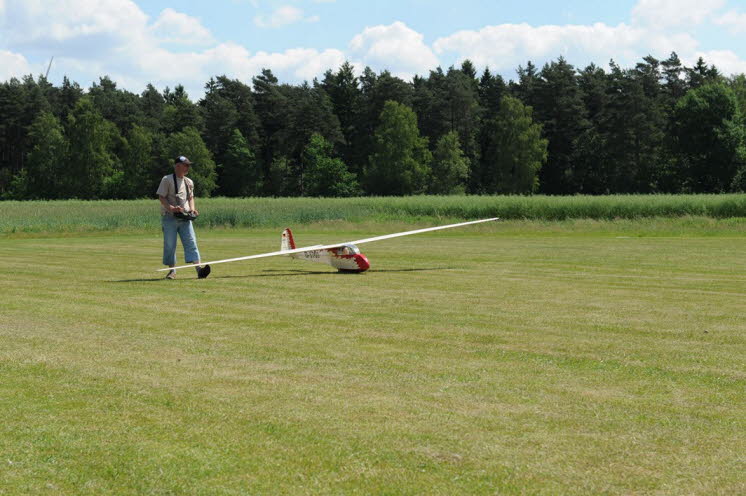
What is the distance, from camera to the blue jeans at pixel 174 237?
623 inches

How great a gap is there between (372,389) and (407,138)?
335ft

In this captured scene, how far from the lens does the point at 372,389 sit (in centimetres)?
673

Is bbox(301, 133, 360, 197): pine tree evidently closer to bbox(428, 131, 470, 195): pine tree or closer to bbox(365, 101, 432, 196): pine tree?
bbox(365, 101, 432, 196): pine tree

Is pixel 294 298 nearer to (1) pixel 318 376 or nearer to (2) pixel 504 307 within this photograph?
(2) pixel 504 307

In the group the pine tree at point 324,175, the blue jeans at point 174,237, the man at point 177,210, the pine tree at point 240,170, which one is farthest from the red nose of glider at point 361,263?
the pine tree at point 240,170

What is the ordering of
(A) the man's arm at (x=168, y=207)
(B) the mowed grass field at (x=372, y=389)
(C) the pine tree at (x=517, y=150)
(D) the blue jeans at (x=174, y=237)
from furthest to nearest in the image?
(C) the pine tree at (x=517, y=150) → (D) the blue jeans at (x=174, y=237) → (A) the man's arm at (x=168, y=207) → (B) the mowed grass field at (x=372, y=389)

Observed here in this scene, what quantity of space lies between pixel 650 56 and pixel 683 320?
11739 cm

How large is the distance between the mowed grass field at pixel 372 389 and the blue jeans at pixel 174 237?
1.53m

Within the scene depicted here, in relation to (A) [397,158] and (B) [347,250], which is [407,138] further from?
(B) [347,250]

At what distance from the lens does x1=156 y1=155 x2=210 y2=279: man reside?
15.6m

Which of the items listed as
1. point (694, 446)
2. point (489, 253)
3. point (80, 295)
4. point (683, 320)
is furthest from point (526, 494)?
point (489, 253)

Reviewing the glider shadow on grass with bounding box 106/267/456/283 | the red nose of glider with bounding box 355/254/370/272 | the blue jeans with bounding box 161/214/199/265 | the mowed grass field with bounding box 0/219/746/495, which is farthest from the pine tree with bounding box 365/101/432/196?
the mowed grass field with bounding box 0/219/746/495

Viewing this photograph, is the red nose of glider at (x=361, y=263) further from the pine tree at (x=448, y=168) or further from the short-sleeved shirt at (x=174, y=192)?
the pine tree at (x=448, y=168)

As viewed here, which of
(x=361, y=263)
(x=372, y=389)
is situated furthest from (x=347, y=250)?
(x=372, y=389)
